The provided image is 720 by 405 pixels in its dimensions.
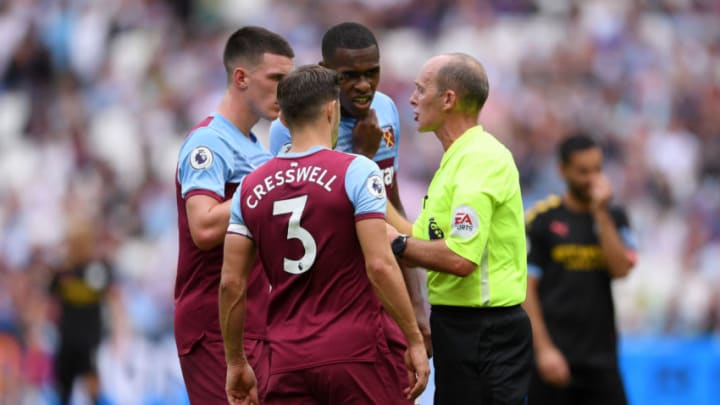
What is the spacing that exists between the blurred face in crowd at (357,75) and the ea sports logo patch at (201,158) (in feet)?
2.69

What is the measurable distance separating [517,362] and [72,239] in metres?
8.42

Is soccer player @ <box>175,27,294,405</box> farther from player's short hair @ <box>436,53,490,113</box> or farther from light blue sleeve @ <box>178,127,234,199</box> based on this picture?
player's short hair @ <box>436,53,490,113</box>

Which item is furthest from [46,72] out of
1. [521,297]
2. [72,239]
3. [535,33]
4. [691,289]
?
[521,297]

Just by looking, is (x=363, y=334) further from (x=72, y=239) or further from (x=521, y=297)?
(x=72, y=239)

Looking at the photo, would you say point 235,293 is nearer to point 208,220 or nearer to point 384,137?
point 208,220

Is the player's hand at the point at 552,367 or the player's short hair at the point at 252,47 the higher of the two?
the player's short hair at the point at 252,47

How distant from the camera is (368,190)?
550 centimetres

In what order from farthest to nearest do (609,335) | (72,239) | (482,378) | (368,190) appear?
(72,239)
(609,335)
(482,378)
(368,190)

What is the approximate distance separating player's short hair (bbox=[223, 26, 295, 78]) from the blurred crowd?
6899 millimetres

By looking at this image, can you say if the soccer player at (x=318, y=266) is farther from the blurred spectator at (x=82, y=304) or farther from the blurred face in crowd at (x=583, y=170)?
the blurred spectator at (x=82, y=304)

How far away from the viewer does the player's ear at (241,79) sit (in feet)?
21.6

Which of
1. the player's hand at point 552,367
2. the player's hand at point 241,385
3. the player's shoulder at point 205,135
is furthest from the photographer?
the player's hand at point 552,367

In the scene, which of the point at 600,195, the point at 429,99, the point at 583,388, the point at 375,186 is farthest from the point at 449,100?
the point at 583,388

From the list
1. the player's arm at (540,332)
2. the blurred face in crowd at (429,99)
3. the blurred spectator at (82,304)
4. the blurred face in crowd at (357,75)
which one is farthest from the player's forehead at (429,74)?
the blurred spectator at (82,304)
